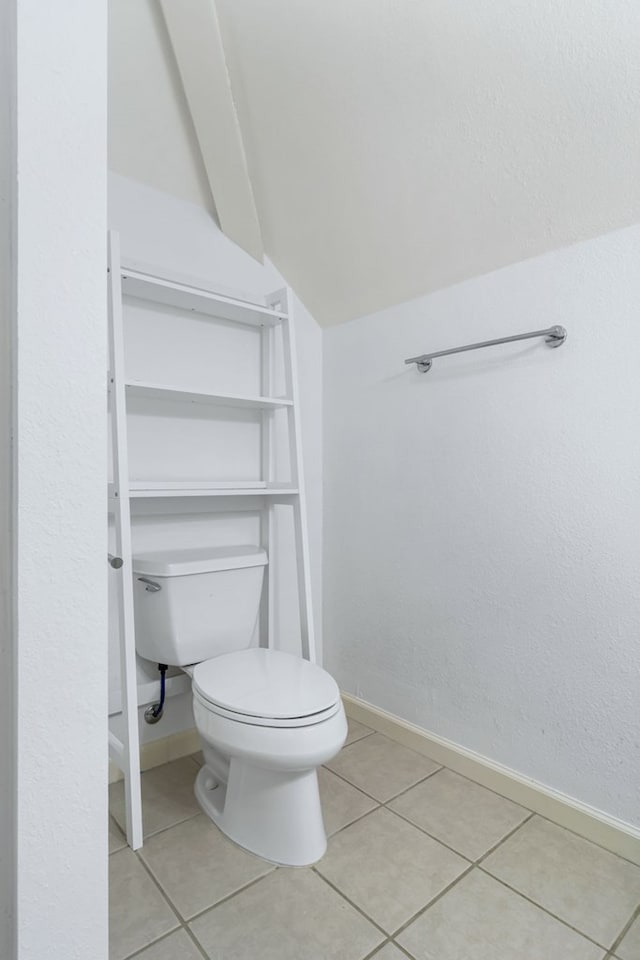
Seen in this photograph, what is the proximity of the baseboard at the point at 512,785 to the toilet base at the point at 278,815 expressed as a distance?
549 mm

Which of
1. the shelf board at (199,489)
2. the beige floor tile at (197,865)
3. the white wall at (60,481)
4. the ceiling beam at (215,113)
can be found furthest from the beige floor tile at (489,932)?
the ceiling beam at (215,113)

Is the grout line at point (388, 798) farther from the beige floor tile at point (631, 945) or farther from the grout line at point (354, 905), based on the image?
the beige floor tile at point (631, 945)

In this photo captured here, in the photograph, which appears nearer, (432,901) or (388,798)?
(432,901)

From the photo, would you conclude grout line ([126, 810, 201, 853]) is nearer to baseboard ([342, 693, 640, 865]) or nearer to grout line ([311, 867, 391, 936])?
grout line ([311, 867, 391, 936])

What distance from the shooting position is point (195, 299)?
5.59ft

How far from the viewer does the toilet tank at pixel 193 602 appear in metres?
1.60

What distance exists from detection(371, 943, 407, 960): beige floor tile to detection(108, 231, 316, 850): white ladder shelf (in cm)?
66

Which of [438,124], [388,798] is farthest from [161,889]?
[438,124]

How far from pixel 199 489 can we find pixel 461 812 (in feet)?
3.95

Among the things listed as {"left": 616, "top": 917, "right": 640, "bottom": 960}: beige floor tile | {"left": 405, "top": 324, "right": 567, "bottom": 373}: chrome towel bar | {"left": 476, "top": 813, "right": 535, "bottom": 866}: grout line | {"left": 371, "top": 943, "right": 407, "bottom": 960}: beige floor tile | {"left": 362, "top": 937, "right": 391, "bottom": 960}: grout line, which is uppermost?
{"left": 405, "top": 324, "right": 567, "bottom": 373}: chrome towel bar

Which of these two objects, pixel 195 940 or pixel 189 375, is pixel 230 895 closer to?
pixel 195 940

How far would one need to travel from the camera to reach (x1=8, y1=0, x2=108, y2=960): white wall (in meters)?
0.61

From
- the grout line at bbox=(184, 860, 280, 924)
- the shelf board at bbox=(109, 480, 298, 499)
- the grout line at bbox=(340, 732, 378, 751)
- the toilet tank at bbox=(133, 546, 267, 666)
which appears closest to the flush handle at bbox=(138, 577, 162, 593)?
the toilet tank at bbox=(133, 546, 267, 666)

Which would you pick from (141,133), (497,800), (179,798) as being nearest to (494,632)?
(497,800)
